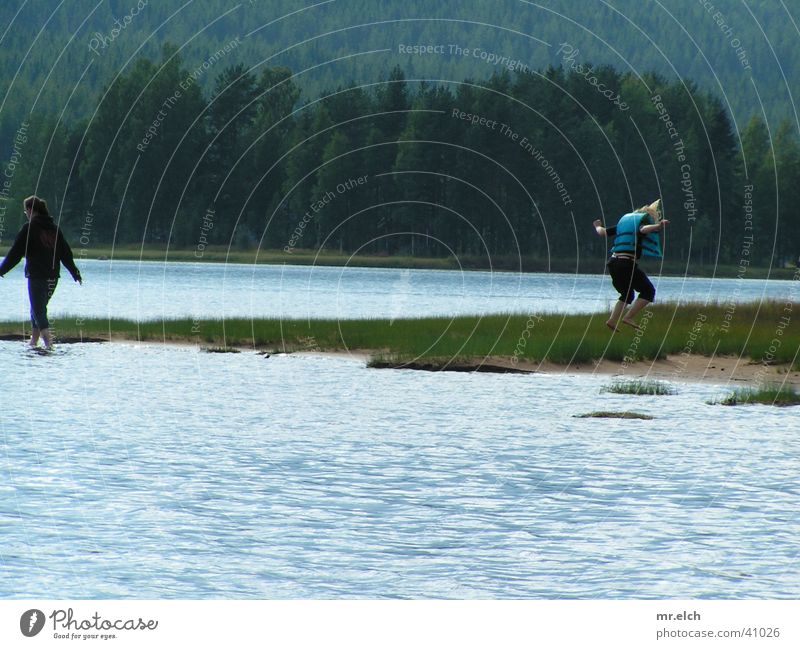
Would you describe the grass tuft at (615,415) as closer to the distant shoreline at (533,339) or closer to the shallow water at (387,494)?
the shallow water at (387,494)

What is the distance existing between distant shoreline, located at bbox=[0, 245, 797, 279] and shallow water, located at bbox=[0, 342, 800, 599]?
99.6 metres

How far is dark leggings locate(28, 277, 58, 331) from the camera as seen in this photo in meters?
28.9

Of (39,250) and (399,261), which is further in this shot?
(399,261)

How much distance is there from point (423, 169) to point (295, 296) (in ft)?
164

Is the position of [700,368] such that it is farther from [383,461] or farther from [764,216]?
[764,216]

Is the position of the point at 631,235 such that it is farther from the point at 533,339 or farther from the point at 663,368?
the point at 533,339

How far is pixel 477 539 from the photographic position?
14.7m

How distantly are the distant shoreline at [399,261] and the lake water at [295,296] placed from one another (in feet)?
20.5

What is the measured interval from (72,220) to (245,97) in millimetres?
20847

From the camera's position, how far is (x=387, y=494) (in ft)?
57.0

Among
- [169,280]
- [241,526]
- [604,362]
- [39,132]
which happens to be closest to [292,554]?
[241,526]

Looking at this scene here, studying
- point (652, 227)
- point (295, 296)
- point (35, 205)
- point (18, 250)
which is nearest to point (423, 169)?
point (295, 296)

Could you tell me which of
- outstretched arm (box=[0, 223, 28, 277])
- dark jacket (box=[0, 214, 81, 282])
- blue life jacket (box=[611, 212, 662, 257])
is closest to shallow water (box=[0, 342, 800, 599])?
dark jacket (box=[0, 214, 81, 282])

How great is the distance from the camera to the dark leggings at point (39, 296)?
2892 centimetres
